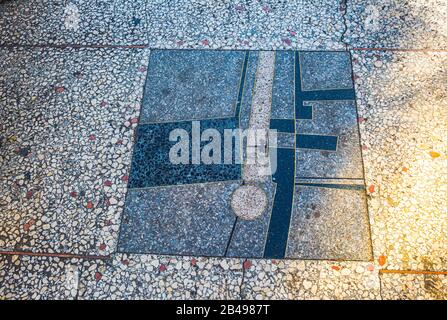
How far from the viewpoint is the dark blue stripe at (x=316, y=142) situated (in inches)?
116

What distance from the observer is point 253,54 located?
135 inches

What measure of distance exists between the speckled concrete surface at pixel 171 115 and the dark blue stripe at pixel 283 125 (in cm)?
7

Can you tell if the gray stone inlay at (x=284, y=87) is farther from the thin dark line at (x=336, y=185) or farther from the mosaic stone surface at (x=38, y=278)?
the mosaic stone surface at (x=38, y=278)

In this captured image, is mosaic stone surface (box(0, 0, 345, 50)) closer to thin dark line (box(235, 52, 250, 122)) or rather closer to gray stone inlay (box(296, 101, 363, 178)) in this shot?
thin dark line (box(235, 52, 250, 122))

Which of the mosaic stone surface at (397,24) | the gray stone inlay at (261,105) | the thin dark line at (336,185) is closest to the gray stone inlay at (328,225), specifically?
the thin dark line at (336,185)

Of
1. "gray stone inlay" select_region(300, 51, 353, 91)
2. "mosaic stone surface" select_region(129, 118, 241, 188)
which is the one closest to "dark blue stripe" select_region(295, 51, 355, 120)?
"gray stone inlay" select_region(300, 51, 353, 91)

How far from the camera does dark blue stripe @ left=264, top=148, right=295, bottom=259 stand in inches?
101

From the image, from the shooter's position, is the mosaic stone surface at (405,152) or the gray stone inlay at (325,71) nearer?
the mosaic stone surface at (405,152)

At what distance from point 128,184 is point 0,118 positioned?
1.47 m

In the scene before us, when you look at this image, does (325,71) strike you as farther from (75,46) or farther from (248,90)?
(75,46)

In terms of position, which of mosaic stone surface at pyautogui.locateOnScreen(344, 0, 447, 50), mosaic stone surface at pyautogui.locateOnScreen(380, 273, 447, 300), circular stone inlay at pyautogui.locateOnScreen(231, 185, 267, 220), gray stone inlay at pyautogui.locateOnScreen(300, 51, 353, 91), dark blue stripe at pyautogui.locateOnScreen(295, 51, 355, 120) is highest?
mosaic stone surface at pyautogui.locateOnScreen(344, 0, 447, 50)

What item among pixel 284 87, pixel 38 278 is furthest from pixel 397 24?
pixel 38 278

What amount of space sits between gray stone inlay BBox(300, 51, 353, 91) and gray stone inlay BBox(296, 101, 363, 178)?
0.21 metres
